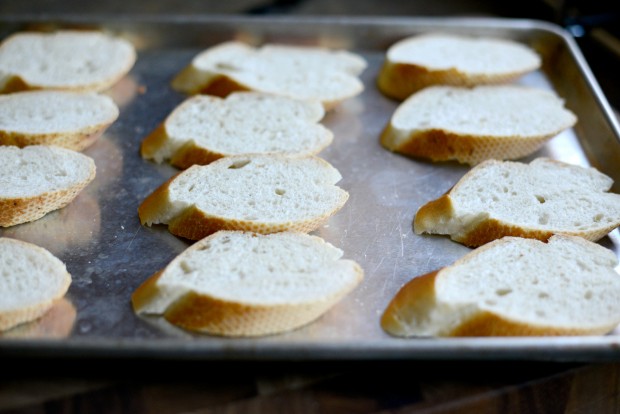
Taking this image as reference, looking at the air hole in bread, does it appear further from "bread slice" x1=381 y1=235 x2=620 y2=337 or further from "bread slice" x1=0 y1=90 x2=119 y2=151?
"bread slice" x1=381 y1=235 x2=620 y2=337

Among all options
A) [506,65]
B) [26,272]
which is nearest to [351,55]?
[506,65]

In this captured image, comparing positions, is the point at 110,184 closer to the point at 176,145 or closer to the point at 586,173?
the point at 176,145

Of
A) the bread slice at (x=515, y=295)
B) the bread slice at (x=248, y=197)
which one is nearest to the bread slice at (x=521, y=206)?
the bread slice at (x=515, y=295)

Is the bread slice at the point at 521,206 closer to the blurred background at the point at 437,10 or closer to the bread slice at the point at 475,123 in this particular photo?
the bread slice at the point at 475,123

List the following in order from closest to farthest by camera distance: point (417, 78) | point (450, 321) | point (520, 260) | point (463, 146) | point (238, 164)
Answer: point (450, 321), point (520, 260), point (238, 164), point (463, 146), point (417, 78)

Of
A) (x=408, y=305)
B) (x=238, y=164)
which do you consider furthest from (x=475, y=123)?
(x=408, y=305)

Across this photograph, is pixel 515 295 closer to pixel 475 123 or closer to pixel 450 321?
pixel 450 321
